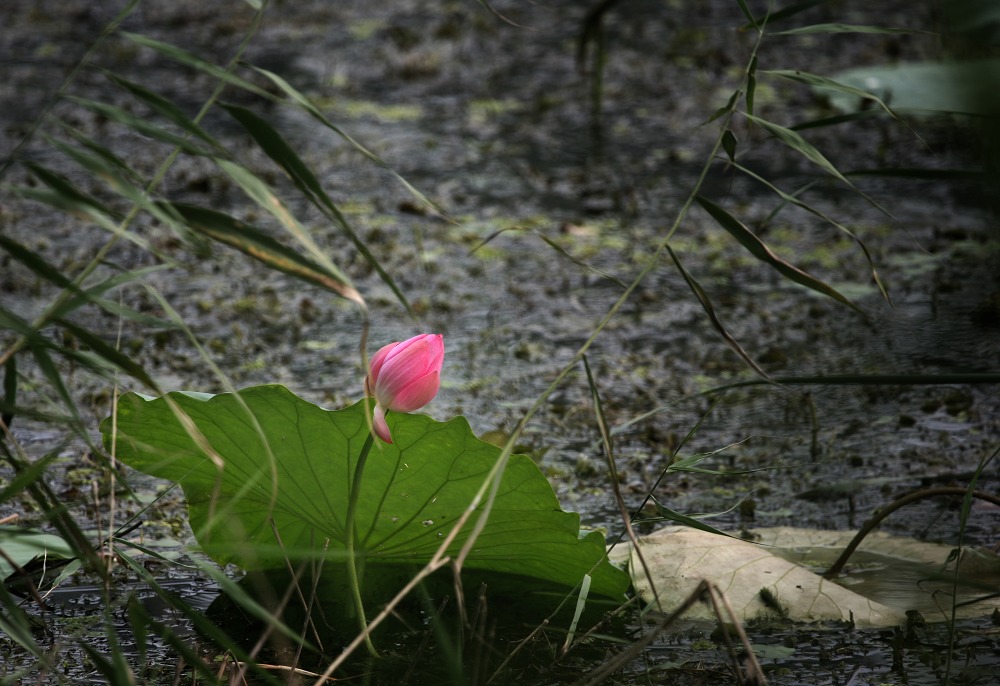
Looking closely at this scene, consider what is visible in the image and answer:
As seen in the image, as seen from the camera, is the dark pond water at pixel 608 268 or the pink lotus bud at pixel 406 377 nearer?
the pink lotus bud at pixel 406 377

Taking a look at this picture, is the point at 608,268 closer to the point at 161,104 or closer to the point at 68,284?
the point at 161,104

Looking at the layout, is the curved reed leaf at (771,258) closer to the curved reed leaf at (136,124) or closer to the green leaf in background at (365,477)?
the green leaf in background at (365,477)

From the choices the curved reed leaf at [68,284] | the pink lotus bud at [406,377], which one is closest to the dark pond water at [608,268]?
the curved reed leaf at [68,284]

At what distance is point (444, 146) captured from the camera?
4504 mm

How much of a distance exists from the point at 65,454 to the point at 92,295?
129 centimetres

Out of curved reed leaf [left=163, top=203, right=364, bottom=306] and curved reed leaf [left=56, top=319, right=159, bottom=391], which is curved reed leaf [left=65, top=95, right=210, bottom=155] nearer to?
curved reed leaf [left=163, top=203, right=364, bottom=306]

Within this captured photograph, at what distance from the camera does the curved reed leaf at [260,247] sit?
1085 mm

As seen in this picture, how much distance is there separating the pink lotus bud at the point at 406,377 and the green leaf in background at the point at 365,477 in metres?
0.03

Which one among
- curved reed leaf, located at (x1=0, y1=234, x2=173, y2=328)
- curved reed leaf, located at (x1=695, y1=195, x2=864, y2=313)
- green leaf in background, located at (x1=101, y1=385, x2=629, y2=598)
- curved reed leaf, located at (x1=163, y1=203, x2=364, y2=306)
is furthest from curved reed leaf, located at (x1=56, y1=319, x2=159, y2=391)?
curved reed leaf, located at (x1=695, y1=195, x2=864, y2=313)

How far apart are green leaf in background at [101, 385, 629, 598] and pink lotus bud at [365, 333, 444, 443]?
1.1 inches

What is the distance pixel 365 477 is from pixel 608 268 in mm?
2119

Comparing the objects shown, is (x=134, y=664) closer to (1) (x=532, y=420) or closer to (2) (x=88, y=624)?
(2) (x=88, y=624)

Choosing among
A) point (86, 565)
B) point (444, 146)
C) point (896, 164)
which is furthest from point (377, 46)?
point (86, 565)

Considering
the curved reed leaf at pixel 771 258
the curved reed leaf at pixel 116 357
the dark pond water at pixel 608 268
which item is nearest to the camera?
the curved reed leaf at pixel 116 357
